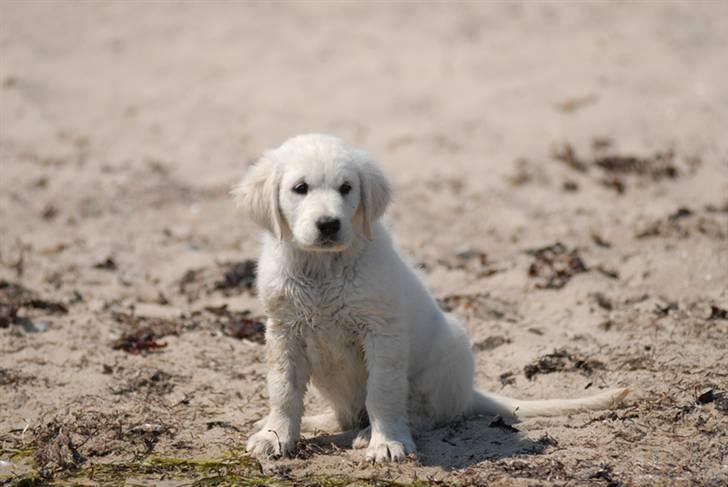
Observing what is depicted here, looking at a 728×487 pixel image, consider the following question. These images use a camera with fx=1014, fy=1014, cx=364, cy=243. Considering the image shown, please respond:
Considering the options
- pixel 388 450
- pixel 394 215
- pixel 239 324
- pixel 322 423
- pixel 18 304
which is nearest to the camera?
pixel 388 450

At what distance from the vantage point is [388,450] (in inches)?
191

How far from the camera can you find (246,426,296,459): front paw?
5.00m

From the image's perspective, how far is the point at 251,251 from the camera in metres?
8.88

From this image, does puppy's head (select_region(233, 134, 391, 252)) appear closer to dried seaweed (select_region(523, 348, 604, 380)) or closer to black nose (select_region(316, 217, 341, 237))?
black nose (select_region(316, 217, 341, 237))

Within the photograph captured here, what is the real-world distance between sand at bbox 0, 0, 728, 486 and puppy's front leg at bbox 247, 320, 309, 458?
109 mm

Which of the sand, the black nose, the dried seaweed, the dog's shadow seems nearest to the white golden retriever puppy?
the black nose

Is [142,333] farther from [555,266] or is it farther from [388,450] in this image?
[555,266]

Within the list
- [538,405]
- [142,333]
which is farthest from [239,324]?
[538,405]

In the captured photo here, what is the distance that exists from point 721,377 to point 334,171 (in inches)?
97.6

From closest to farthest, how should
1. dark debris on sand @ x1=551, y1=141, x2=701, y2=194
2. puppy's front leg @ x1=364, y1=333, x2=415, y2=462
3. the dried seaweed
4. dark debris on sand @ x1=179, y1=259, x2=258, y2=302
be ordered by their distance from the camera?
puppy's front leg @ x1=364, y1=333, x2=415, y2=462, the dried seaweed, dark debris on sand @ x1=179, y1=259, x2=258, y2=302, dark debris on sand @ x1=551, y1=141, x2=701, y2=194

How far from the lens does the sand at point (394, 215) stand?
16.9ft

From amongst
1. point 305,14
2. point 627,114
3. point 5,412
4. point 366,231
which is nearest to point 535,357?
point 366,231

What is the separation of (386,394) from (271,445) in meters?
0.63

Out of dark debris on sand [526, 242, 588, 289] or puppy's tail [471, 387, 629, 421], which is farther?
dark debris on sand [526, 242, 588, 289]
